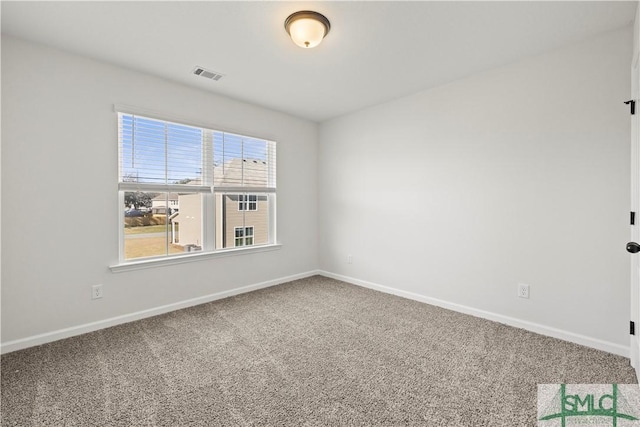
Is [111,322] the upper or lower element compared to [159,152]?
lower

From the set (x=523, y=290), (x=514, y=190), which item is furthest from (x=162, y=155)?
(x=523, y=290)

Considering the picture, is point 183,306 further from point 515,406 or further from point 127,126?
point 515,406

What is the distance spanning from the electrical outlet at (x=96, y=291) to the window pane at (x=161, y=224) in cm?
35

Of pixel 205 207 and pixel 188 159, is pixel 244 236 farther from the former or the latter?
pixel 188 159

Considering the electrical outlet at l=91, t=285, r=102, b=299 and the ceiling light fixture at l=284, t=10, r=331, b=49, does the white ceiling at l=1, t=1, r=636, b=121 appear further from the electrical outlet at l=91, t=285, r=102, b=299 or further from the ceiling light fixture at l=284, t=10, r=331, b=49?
the electrical outlet at l=91, t=285, r=102, b=299

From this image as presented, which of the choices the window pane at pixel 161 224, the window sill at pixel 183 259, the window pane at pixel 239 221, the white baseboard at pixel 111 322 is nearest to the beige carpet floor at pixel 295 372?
the white baseboard at pixel 111 322

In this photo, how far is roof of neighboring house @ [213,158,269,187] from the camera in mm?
3713

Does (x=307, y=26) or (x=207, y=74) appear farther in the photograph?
(x=207, y=74)

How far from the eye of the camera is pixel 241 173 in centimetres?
392

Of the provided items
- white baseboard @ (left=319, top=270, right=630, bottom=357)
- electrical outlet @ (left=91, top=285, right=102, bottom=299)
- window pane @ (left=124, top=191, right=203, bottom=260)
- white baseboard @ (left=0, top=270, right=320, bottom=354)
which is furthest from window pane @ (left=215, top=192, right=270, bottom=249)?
white baseboard @ (left=319, top=270, right=630, bottom=357)

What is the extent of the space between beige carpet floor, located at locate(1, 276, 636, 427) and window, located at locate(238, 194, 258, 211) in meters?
1.49

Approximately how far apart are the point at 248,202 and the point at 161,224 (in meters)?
1.14

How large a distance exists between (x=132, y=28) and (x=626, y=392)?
4238 mm

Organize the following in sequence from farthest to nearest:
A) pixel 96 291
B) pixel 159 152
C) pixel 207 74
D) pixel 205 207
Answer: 1. pixel 205 207
2. pixel 159 152
3. pixel 207 74
4. pixel 96 291
